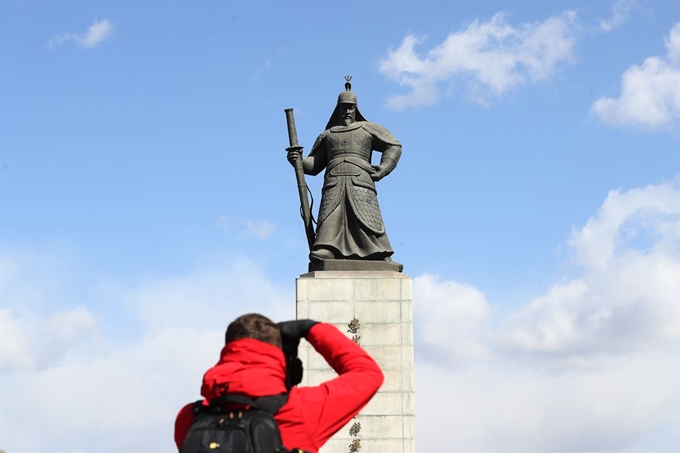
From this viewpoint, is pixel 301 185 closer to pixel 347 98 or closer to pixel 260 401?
pixel 347 98

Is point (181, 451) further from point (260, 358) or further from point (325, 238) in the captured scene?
point (325, 238)

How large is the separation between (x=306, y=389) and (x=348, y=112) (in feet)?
31.1

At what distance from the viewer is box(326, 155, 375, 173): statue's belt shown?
12.4 m

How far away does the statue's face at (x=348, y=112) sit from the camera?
12.7 meters

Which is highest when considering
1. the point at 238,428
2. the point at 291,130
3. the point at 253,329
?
the point at 291,130

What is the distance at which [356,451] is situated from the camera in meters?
11.4

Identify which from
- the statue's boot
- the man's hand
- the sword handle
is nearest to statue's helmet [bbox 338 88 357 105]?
the sword handle

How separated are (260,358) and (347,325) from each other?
8390 millimetres

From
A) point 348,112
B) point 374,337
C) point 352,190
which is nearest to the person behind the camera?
point 374,337

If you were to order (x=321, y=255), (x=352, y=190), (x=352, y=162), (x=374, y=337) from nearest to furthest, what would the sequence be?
(x=374, y=337) → (x=321, y=255) → (x=352, y=190) → (x=352, y=162)

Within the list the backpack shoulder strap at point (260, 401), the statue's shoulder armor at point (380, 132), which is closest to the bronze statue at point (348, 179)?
the statue's shoulder armor at point (380, 132)

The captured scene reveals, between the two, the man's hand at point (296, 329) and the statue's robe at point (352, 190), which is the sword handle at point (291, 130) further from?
the man's hand at point (296, 329)

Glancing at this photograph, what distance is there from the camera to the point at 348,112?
12.7 m

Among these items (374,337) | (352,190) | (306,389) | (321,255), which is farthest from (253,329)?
(352,190)
